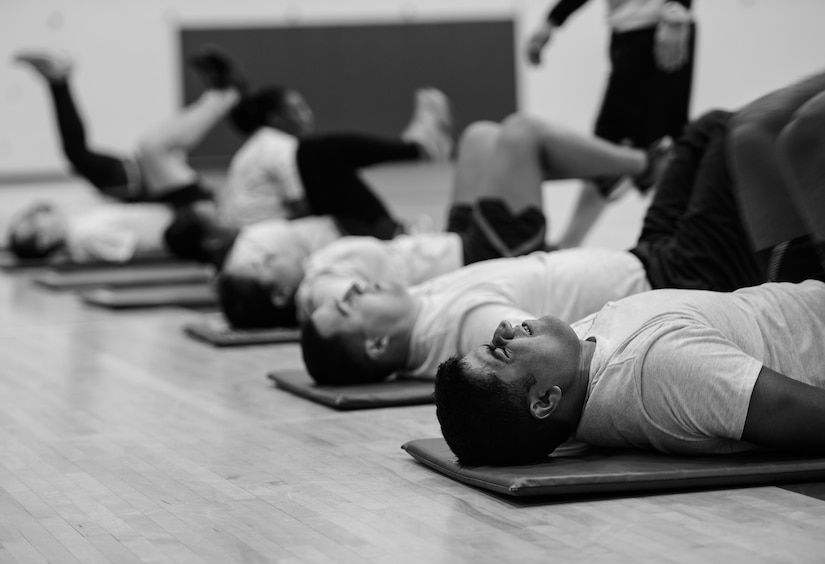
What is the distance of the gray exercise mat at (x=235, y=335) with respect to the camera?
4078mm

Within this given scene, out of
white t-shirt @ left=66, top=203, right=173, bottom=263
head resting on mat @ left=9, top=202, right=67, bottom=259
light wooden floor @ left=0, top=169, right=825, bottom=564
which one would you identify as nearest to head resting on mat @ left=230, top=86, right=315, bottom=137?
white t-shirt @ left=66, top=203, right=173, bottom=263

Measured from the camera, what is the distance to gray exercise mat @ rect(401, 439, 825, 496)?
200cm

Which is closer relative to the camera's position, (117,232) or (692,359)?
(692,359)

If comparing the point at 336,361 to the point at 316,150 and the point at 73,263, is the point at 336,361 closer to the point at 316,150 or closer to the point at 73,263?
the point at 316,150

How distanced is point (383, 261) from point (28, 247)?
4841mm

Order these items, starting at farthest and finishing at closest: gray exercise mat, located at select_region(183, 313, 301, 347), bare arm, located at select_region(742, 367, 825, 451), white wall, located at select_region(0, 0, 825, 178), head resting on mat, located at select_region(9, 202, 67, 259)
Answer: white wall, located at select_region(0, 0, 825, 178) → head resting on mat, located at select_region(9, 202, 67, 259) → gray exercise mat, located at select_region(183, 313, 301, 347) → bare arm, located at select_region(742, 367, 825, 451)

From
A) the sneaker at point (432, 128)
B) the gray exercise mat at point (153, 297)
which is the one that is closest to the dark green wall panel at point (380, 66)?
the gray exercise mat at point (153, 297)

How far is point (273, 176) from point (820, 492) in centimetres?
455

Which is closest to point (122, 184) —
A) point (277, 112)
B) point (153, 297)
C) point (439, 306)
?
point (277, 112)

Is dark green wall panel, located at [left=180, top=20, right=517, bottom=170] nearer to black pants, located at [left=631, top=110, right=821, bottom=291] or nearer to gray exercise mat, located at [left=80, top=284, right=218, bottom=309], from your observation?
gray exercise mat, located at [left=80, top=284, right=218, bottom=309]

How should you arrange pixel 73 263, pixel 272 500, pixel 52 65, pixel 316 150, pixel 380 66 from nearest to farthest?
pixel 272 500
pixel 316 150
pixel 73 263
pixel 52 65
pixel 380 66

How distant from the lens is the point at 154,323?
4.80 m

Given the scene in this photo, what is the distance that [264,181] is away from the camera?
6281 mm

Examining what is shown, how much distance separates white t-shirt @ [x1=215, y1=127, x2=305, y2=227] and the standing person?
2.02m
